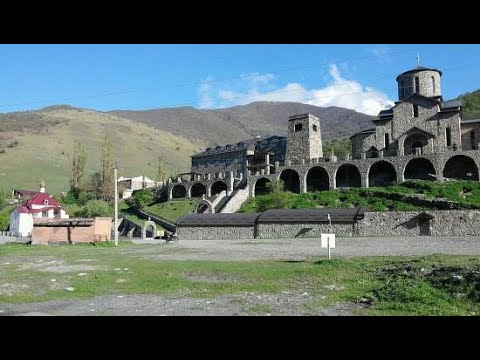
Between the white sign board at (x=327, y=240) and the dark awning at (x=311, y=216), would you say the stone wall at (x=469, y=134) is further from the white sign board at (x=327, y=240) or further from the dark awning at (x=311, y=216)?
the white sign board at (x=327, y=240)

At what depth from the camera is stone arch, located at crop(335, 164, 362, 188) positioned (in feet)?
197

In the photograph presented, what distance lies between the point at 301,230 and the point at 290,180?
23570 millimetres

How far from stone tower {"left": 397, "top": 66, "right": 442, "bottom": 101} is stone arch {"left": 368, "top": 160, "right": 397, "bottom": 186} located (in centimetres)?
1225

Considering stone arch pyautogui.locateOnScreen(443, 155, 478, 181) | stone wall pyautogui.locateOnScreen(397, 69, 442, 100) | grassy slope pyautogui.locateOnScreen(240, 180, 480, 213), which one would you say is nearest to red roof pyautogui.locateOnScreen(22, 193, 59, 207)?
grassy slope pyautogui.locateOnScreen(240, 180, 480, 213)

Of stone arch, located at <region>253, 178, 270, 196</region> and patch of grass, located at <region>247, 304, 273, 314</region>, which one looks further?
stone arch, located at <region>253, 178, 270, 196</region>

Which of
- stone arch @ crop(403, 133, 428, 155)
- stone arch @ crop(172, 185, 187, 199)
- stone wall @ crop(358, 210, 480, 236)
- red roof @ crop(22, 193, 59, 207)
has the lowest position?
stone wall @ crop(358, 210, 480, 236)

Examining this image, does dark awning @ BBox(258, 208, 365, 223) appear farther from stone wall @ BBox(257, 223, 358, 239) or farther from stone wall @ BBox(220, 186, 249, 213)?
stone wall @ BBox(220, 186, 249, 213)

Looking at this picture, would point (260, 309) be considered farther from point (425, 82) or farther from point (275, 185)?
point (425, 82)
